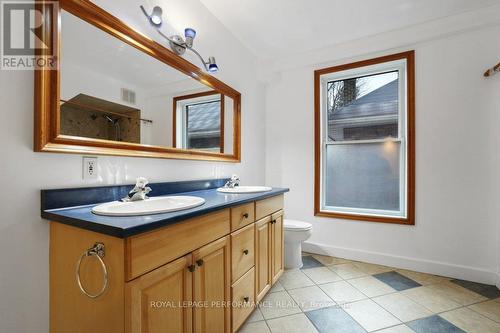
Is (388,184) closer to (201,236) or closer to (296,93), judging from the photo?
(296,93)

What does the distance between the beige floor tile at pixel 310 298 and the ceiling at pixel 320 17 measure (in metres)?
2.46

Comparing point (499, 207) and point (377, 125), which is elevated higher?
point (377, 125)

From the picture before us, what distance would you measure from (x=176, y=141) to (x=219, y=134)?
0.55 metres

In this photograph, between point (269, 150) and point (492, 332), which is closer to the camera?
point (492, 332)

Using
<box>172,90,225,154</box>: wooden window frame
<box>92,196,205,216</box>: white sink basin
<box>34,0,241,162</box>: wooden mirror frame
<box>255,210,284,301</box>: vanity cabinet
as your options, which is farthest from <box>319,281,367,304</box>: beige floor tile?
<box>34,0,241,162</box>: wooden mirror frame

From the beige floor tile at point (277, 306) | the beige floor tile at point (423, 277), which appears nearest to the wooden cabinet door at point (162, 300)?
the beige floor tile at point (277, 306)

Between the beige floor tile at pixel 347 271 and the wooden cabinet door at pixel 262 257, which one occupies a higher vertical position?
the wooden cabinet door at pixel 262 257

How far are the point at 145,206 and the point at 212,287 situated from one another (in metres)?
0.54

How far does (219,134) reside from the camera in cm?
213

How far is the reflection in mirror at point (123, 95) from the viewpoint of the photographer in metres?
1.06

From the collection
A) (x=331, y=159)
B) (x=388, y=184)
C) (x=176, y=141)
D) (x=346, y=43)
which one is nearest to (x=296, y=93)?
(x=346, y=43)

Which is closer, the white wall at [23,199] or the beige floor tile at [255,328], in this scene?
the white wall at [23,199]

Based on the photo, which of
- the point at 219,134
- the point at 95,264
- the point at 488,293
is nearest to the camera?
the point at 95,264

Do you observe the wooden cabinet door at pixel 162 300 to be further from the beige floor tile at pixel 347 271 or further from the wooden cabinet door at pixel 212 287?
the beige floor tile at pixel 347 271
